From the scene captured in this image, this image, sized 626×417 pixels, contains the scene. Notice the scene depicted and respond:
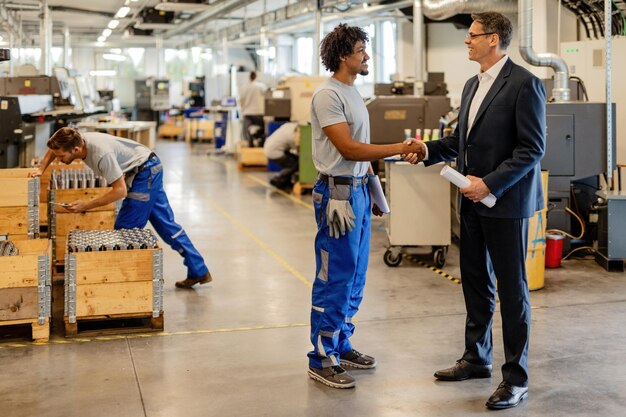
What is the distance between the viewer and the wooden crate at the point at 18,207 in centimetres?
560

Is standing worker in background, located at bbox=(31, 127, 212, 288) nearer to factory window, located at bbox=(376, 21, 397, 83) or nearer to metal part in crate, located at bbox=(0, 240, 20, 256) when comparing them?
metal part in crate, located at bbox=(0, 240, 20, 256)

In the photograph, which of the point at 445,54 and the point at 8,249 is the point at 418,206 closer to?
the point at 8,249

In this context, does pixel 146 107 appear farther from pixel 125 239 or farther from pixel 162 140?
pixel 125 239

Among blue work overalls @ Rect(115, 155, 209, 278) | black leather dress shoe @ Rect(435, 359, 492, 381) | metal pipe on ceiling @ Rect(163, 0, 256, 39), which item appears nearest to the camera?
black leather dress shoe @ Rect(435, 359, 492, 381)

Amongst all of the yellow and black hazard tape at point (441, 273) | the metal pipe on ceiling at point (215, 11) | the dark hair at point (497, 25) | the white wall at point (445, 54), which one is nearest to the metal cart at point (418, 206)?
the yellow and black hazard tape at point (441, 273)

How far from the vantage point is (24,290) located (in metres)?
4.71

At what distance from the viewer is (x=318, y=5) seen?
16.5 meters

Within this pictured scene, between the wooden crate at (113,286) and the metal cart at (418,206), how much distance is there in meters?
2.44

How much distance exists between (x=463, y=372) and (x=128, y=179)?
2676 millimetres

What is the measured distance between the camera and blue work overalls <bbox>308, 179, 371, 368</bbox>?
12.6 ft

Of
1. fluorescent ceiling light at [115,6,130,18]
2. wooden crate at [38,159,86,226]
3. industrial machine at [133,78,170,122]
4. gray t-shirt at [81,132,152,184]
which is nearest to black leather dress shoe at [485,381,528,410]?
gray t-shirt at [81,132,152,184]

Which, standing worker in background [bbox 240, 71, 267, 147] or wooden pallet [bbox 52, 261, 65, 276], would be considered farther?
standing worker in background [bbox 240, 71, 267, 147]

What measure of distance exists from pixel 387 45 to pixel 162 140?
8056 millimetres

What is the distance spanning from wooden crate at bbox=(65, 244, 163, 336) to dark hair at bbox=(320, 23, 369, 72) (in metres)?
1.74
